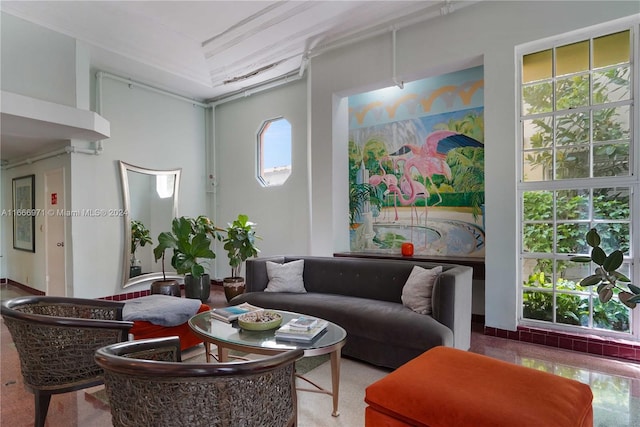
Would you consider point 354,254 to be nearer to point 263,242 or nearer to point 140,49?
point 263,242

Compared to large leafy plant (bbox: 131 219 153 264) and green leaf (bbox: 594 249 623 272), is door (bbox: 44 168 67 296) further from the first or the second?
green leaf (bbox: 594 249 623 272)

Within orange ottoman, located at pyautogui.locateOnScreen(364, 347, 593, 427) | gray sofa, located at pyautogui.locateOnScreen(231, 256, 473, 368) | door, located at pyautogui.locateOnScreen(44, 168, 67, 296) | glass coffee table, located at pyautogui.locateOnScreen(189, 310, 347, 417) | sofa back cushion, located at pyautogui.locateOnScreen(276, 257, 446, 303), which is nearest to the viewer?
orange ottoman, located at pyautogui.locateOnScreen(364, 347, 593, 427)

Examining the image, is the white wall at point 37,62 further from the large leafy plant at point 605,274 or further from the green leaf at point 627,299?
the green leaf at point 627,299

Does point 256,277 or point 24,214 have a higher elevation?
point 24,214

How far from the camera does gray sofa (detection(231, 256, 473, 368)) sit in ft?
8.85

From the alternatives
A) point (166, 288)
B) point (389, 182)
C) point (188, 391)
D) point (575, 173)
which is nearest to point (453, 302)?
point (575, 173)

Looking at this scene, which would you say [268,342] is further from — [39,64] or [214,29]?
[39,64]

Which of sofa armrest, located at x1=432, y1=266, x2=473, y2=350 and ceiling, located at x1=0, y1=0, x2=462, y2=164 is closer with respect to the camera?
sofa armrest, located at x1=432, y1=266, x2=473, y2=350

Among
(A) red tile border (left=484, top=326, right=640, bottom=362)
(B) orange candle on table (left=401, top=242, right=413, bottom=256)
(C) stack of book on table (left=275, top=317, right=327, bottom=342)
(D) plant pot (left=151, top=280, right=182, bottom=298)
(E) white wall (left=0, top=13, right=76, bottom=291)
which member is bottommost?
(A) red tile border (left=484, top=326, right=640, bottom=362)

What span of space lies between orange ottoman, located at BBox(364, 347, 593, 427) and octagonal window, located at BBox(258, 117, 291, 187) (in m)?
4.47

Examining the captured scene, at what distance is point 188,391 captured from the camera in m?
1.16

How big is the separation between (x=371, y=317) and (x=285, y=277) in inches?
53.5

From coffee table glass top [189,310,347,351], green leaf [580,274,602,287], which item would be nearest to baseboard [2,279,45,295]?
coffee table glass top [189,310,347,351]

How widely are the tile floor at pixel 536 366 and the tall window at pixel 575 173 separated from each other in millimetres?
395
